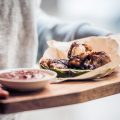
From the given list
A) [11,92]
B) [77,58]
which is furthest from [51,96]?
[77,58]

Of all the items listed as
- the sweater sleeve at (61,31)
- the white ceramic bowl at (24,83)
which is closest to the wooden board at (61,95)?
the white ceramic bowl at (24,83)

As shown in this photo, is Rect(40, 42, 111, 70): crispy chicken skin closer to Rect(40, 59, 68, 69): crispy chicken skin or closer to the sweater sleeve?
Rect(40, 59, 68, 69): crispy chicken skin

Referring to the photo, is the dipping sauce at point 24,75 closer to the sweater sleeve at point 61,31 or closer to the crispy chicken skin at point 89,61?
the crispy chicken skin at point 89,61

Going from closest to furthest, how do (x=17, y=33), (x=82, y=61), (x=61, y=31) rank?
(x=82, y=61), (x=17, y=33), (x=61, y=31)

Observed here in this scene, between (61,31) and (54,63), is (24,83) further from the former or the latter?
(61,31)

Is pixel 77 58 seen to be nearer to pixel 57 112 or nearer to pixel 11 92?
pixel 11 92

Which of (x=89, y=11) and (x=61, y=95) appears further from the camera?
(x=89, y=11)

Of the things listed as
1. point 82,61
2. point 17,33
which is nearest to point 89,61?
point 82,61
